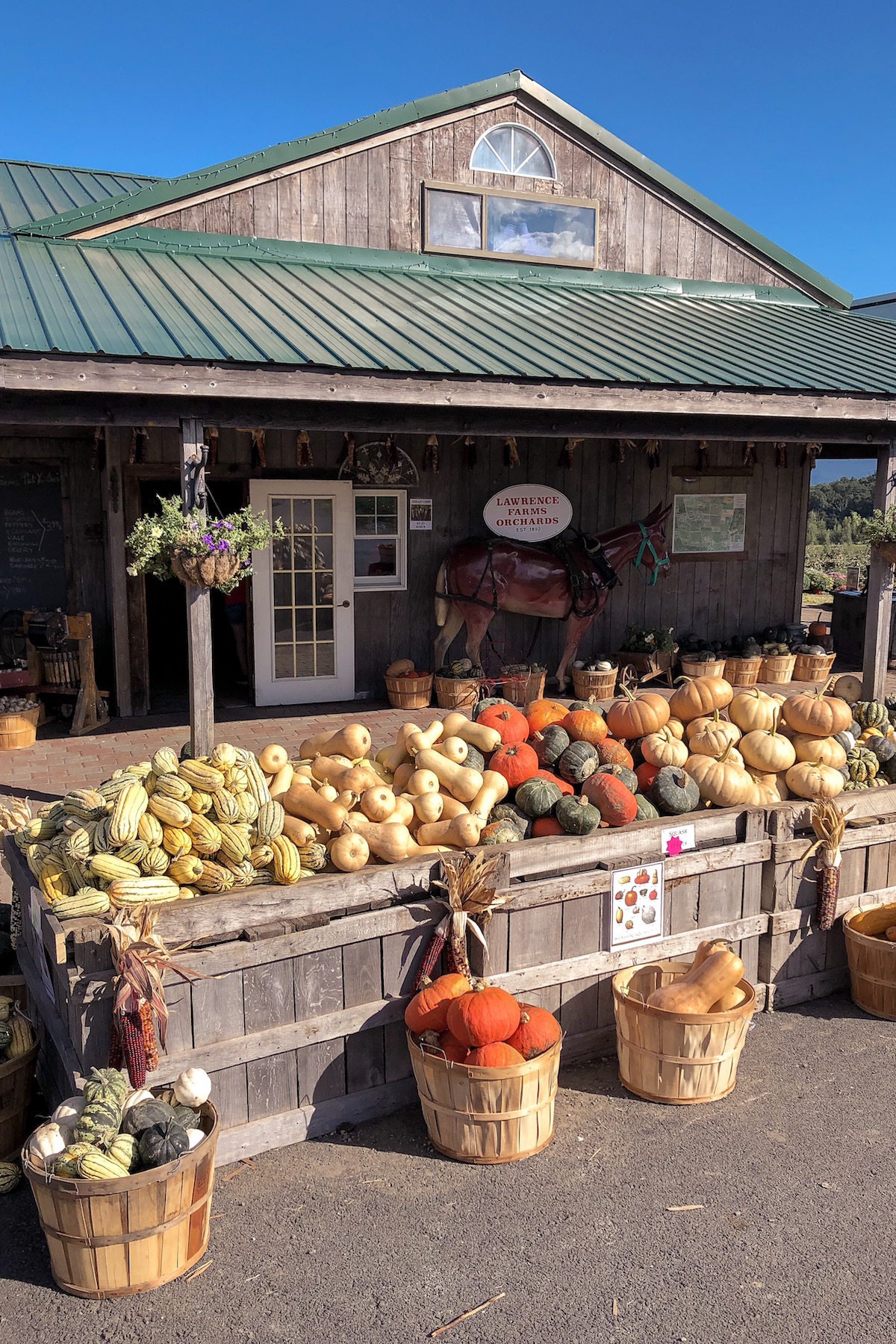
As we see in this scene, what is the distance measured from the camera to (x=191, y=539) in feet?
22.5

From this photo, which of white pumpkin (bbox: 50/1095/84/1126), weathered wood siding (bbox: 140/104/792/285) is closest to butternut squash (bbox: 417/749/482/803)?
white pumpkin (bbox: 50/1095/84/1126)

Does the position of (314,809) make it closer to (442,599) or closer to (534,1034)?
(534,1034)

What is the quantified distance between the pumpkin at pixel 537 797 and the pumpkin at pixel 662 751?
71 centimetres

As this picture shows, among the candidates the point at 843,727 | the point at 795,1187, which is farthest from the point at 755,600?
the point at 795,1187

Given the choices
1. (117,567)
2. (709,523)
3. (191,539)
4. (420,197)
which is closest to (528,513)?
(709,523)

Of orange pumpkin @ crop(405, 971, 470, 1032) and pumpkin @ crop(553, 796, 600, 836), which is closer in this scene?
orange pumpkin @ crop(405, 971, 470, 1032)

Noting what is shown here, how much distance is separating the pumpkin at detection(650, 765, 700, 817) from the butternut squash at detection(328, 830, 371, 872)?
1589 millimetres

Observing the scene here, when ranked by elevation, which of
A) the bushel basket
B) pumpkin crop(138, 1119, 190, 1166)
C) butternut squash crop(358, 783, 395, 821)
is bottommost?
the bushel basket

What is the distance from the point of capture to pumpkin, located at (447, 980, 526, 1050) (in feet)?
13.1

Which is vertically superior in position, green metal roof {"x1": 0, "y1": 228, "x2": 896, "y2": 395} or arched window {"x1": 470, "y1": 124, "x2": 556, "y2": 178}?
arched window {"x1": 470, "y1": 124, "x2": 556, "y2": 178}

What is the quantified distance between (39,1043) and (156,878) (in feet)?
3.07

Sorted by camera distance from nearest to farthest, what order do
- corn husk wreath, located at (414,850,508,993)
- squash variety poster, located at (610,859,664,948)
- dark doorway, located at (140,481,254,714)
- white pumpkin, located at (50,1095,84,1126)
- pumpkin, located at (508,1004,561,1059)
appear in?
white pumpkin, located at (50,1095,84,1126) < pumpkin, located at (508,1004,561,1059) < corn husk wreath, located at (414,850,508,993) < squash variety poster, located at (610,859,664,948) < dark doorway, located at (140,481,254,714)

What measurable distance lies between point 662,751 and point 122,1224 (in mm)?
3378

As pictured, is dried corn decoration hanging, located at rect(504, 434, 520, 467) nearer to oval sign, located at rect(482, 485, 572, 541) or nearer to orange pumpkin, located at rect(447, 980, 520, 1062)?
oval sign, located at rect(482, 485, 572, 541)
